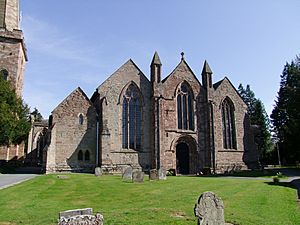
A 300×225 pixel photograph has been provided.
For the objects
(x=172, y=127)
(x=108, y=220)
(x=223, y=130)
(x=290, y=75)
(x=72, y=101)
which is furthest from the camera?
(x=290, y=75)

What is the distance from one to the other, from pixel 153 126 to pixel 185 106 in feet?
19.9

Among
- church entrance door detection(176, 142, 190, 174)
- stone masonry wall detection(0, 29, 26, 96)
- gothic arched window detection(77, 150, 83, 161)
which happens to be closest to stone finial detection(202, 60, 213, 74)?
church entrance door detection(176, 142, 190, 174)

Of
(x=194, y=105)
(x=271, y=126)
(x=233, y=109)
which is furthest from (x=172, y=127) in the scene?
(x=271, y=126)

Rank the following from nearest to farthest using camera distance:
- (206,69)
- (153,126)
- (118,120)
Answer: (118,120), (153,126), (206,69)

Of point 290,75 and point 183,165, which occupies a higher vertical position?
point 290,75

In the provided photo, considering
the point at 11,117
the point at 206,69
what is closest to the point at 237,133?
the point at 206,69

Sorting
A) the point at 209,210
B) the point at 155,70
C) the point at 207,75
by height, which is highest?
the point at 207,75

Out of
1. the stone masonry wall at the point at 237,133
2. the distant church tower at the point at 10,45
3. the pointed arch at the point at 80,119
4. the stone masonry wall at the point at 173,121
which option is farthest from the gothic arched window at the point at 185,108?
the distant church tower at the point at 10,45

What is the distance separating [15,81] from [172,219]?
3707 cm

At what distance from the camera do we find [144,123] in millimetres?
36656

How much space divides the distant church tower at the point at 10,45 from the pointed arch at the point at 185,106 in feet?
73.7

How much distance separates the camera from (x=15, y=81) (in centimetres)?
4047

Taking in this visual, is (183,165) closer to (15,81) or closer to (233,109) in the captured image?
(233,109)

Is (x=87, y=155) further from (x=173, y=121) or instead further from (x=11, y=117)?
(x=173, y=121)
